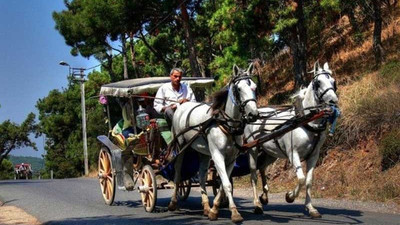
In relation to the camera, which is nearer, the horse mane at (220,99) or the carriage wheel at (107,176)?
the horse mane at (220,99)

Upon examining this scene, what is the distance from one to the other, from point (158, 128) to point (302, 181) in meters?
3.13

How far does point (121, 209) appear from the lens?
39.9 feet

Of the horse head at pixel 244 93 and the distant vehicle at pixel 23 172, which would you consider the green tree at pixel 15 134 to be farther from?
the horse head at pixel 244 93

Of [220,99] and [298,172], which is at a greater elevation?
[220,99]

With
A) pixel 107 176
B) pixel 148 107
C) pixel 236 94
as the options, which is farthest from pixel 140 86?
pixel 236 94

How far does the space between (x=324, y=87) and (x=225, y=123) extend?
1.64 metres

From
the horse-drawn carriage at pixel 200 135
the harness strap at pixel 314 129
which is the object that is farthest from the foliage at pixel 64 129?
the harness strap at pixel 314 129

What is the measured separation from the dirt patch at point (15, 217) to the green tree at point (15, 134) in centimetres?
5092

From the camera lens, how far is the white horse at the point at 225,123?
29.7 feet

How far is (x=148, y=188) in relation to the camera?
11.3m

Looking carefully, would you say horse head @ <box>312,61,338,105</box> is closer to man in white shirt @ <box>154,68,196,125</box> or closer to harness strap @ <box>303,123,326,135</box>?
harness strap @ <box>303,123,326,135</box>

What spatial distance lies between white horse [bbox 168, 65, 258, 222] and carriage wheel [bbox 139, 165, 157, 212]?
1.11 metres

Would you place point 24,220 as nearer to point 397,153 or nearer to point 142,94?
point 142,94

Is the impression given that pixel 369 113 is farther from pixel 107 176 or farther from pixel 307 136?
pixel 107 176
